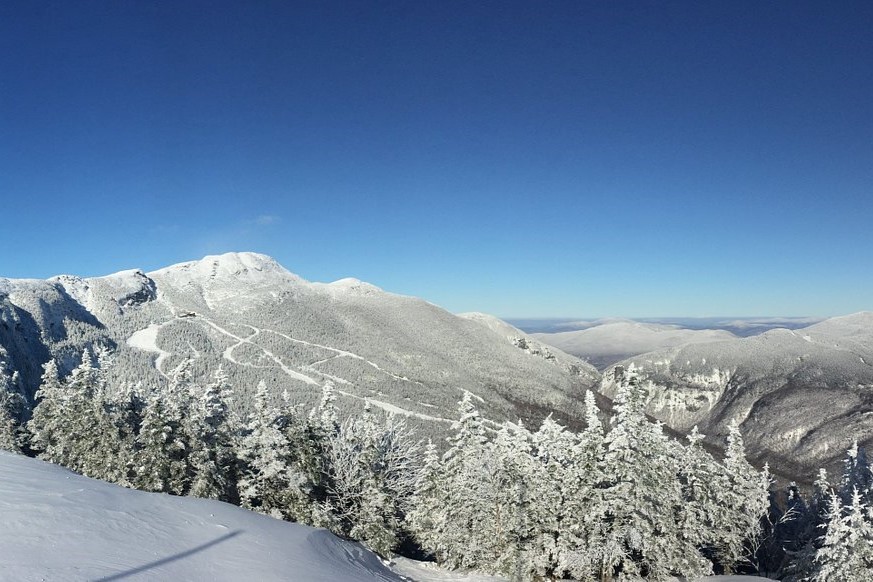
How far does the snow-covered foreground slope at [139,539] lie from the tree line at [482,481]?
7.26 meters

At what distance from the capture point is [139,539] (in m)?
17.1

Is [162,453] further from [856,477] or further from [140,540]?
[856,477]

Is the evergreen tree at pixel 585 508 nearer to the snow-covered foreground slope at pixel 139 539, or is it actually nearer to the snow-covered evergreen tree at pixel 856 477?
the snow-covered foreground slope at pixel 139 539

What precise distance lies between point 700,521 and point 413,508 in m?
21.3

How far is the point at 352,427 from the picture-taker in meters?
44.7

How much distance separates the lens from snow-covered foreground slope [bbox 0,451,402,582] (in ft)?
45.5

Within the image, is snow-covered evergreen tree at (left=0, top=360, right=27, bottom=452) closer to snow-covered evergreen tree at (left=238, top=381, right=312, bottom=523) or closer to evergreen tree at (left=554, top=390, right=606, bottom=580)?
snow-covered evergreen tree at (left=238, top=381, right=312, bottom=523)

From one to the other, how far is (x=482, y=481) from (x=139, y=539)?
67.1ft

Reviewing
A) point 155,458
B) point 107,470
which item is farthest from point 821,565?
point 107,470

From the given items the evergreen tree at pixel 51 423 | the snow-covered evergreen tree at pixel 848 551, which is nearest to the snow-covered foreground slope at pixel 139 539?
the evergreen tree at pixel 51 423

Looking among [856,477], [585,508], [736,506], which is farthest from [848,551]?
[856,477]

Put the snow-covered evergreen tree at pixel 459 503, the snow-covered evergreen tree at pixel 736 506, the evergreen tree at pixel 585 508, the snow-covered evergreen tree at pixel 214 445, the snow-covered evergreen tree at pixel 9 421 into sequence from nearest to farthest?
the evergreen tree at pixel 585 508 → the snow-covered evergreen tree at pixel 214 445 → the snow-covered evergreen tree at pixel 459 503 → the snow-covered evergreen tree at pixel 736 506 → the snow-covered evergreen tree at pixel 9 421

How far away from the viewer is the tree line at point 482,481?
1088 inches

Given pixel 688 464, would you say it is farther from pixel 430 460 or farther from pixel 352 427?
pixel 352 427
